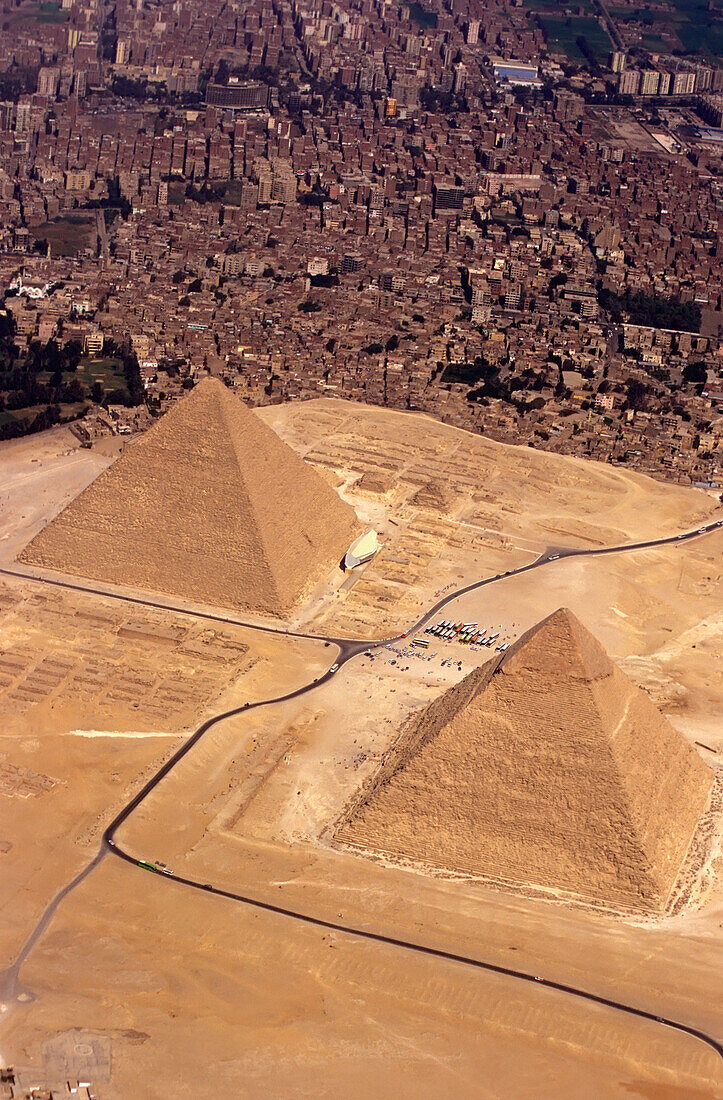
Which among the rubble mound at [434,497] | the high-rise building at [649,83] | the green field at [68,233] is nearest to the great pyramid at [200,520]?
the rubble mound at [434,497]

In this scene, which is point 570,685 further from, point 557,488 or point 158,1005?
point 557,488

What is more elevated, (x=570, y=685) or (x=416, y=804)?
(x=570, y=685)

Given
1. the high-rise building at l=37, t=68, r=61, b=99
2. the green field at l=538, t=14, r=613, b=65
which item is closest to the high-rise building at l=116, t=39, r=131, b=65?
the high-rise building at l=37, t=68, r=61, b=99

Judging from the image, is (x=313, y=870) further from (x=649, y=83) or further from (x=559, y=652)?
(x=649, y=83)

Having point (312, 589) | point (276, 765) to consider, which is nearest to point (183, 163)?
point (312, 589)

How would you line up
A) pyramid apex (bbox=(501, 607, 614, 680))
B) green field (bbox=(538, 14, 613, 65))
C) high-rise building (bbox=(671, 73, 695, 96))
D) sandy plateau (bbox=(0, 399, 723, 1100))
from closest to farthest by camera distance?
sandy plateau (bbox=(0, 399, 723, 1100)) < pyramid apex (bbox=(501, 607, 614, 680)) < high-rise building (bbox=(671, 73, 695, 96)) < green field (bbox=(538, 14, 613, 65))

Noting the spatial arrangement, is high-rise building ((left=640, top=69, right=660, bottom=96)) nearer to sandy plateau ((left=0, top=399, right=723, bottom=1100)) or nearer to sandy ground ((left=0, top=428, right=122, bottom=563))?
sandy ground ((left=0, top=428, right=122, bottom=563))

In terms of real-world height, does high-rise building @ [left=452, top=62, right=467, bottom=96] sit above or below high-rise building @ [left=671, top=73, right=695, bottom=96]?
below
